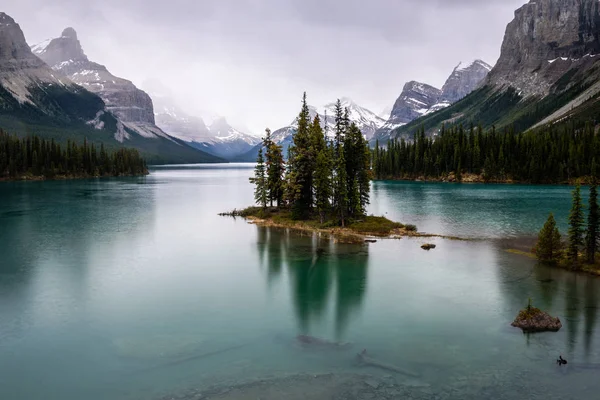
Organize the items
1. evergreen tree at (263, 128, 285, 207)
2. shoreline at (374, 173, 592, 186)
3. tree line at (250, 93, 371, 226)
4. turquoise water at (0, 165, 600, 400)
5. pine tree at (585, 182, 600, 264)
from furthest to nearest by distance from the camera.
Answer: shoreline at (374, 173, 592, 186) → evergreen tree at (263, 128, 285, 207) → tree line at (250, 93, 371, 226) → pine tree at (585, 182, 600, 264) → turquoise water at (0, 165, 600, 400)

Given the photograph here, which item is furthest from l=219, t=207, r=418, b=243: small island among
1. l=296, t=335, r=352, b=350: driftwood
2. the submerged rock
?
l=296, t=335, r=352, b=350: driftwood

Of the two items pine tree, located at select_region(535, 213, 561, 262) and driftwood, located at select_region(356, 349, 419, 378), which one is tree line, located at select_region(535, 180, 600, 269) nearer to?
pine tree, located at select_region(535, 213, 561, 262)

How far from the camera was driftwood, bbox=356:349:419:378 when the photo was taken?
22.7 metres

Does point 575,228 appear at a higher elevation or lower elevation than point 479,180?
lower

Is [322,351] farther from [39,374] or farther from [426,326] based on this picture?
[39,374]

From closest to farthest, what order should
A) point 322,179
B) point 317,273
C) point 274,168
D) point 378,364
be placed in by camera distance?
point 378,364 → point 317,273 → point 322,179 → point 274,168

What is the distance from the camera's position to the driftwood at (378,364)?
74.5ft

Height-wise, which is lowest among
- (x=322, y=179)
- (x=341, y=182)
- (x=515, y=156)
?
(x=341, y=182)

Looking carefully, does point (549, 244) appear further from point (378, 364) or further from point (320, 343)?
point (320, 343)

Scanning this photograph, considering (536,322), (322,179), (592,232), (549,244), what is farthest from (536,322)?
(322,179)

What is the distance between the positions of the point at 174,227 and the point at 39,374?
50.8 meters

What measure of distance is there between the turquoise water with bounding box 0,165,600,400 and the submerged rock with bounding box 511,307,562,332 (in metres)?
0.78

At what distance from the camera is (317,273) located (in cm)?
4331

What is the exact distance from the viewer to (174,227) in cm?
7325
